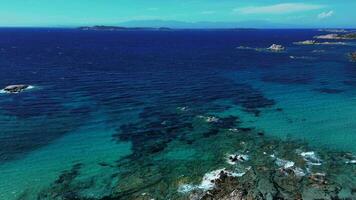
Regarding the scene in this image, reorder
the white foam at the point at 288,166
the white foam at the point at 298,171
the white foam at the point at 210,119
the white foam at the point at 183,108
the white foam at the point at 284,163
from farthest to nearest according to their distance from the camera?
the white foam at the point at 183,108, the white foam at the point at 210,119, the white foam at the point at 284,163, the white foam at the point at 288,166, the white foam at the point at 298,171

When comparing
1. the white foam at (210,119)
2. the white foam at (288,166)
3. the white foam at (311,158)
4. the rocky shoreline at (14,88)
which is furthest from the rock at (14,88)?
the white foam at (311,158)

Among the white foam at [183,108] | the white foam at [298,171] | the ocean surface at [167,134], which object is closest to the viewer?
the ocean surface at [167,134]

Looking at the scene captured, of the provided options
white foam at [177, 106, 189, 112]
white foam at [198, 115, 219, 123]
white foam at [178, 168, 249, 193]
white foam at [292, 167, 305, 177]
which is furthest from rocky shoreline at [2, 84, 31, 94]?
white foam at [292, 167, 305, 177]

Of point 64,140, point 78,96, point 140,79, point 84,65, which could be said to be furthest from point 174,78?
point 64,140

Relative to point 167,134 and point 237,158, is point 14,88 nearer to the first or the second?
point 167,134

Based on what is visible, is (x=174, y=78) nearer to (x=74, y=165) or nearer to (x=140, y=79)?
(x=140, y=79)

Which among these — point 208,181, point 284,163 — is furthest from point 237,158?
point 208,181

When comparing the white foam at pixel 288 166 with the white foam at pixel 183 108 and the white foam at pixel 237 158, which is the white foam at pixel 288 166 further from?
the white foam at pixel 183 108

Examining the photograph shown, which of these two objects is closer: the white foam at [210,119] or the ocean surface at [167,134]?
the ocean surface at [167,134]

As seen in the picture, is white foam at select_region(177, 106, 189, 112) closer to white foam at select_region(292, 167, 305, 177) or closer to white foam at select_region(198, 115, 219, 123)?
white foam at select_region(198, 115, 219, 123)
